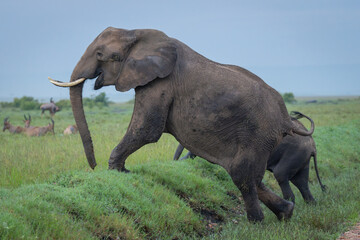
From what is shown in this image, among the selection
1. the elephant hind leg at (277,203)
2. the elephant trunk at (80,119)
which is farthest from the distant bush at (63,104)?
the elephant hind leg at (277,203)

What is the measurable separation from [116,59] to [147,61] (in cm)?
53

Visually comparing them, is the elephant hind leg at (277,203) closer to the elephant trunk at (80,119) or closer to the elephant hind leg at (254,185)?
the elephant hind leg at (254,185)

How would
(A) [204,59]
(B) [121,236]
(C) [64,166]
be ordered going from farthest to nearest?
1. (C) [64,166]
2. (A) [204,59]
3. (B) [121,236]

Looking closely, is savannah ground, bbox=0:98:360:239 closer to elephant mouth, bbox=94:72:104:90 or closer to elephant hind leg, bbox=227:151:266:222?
elephant hind leg, bbox=227:151:266:222

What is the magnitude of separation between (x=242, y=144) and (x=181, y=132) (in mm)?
884

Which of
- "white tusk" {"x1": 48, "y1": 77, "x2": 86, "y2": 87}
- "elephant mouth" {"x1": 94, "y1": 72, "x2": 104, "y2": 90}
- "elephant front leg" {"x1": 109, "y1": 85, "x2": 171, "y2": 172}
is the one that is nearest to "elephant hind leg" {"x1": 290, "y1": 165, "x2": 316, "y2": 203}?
"elephant front leg" {"x1": 109, "y1": 85, "x2": 171, "y2": 172}

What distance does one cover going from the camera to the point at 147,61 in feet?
21.0

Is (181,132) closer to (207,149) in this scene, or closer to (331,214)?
(207,149)

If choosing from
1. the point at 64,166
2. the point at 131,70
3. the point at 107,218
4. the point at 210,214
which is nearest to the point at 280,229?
the point at 210,214

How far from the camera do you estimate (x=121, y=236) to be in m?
5.53

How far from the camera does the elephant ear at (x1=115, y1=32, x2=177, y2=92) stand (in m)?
6.32

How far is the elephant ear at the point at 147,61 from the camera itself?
249 inches

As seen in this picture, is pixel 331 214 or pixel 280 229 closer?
pixel 280 229

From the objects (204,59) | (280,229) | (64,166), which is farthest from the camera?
(64,166)
